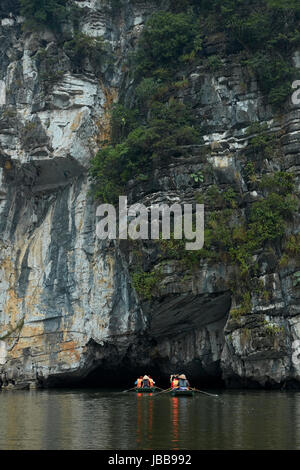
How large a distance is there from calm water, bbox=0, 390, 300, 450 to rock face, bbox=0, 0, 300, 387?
440cm

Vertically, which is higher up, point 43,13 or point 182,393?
point 43,13

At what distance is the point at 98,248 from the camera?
99.2 feet

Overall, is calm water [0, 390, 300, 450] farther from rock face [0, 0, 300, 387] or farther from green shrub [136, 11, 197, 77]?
green shrub [136, 11, 197, 77]

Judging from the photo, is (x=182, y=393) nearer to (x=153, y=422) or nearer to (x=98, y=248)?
(x=153, y=422)

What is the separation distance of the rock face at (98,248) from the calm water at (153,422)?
4399 millimetres

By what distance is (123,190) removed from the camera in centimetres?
2945

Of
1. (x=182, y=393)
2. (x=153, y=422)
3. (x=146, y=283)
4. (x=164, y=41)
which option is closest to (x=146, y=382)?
(x=182, y=393)

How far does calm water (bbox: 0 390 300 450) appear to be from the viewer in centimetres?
1250

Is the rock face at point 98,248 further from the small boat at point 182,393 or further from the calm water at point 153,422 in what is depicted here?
the calm water at point 153,422

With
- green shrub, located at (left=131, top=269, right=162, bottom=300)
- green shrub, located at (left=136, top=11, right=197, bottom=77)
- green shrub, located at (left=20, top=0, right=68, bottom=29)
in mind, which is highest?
green shrub, located at (left=20, top=0, right=68, bottom=29)

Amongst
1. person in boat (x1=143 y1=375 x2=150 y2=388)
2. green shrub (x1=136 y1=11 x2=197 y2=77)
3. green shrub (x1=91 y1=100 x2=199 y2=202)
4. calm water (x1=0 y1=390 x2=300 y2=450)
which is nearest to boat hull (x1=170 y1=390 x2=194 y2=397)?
calm water (x1=0 y1=390 x2=300 y2=450)

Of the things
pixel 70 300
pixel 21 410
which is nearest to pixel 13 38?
pixel 70 300

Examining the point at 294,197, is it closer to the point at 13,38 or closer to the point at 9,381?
the point at 9,381

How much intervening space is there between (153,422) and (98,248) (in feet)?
50.4
